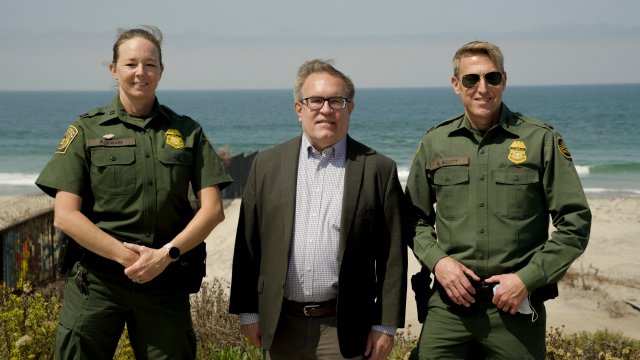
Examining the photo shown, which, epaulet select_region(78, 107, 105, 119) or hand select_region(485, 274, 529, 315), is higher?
epaulet select_region(78, 107, 105, 119)

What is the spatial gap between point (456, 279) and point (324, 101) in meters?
1.12

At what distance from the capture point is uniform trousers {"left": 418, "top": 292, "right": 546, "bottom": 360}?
3.83 meters

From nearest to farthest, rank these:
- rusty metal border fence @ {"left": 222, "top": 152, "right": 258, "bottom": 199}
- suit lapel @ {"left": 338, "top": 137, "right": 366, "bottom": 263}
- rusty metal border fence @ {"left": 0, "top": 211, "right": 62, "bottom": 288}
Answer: suit lapel @ {"left": 338, "top": 137, "right": 366, "bottom": 263}
rusty metal border fence @ {"left": 0, "top": 211, "right": 62, "bottom": 288}
rusty metal border fence @ {"left": 222, "top": 152, "right": 258, "bottom": 199}

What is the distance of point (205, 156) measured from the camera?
401 cm

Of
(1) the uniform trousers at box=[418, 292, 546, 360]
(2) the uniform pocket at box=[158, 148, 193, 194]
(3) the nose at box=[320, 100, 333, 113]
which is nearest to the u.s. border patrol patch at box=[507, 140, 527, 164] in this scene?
(1) the uniform trousers at box=[418, 292, 546, 360]

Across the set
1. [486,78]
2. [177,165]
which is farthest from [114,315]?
[486,78]

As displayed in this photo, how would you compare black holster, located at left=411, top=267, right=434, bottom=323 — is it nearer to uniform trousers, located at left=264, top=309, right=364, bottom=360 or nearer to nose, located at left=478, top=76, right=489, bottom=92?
uniform trousers, located at left=264, top=309, right=364, bottom=360

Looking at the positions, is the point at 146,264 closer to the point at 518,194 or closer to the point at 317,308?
the point at 317,308

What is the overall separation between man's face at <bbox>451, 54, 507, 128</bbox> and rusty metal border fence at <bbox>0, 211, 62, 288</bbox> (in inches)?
235

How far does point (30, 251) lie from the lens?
901cm

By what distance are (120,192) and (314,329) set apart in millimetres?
1225

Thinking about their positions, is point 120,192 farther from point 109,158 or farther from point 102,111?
point 102,111

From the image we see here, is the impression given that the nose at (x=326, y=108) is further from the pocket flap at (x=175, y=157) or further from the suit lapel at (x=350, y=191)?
the pocket flap at (x=175, y=157)

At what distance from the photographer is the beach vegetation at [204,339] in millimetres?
4848
